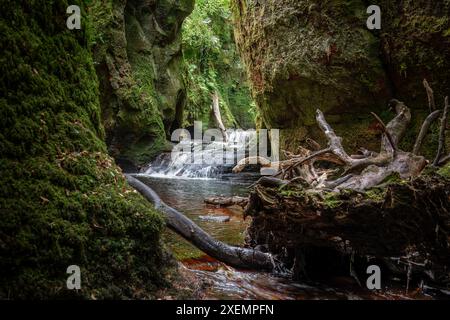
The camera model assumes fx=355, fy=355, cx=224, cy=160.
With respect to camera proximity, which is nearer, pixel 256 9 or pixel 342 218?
pixel 342 218

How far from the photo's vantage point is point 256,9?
9.99 m

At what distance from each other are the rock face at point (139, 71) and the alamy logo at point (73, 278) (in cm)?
1105

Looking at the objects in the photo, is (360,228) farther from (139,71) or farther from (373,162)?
(139,71)

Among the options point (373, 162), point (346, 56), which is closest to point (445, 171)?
point (373, 162)

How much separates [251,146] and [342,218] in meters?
12.4

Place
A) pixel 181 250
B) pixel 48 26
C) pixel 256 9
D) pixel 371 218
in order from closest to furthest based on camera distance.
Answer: pixel 48 26 → pixel 371 218 → pixel 181 250 → pixel 256 9

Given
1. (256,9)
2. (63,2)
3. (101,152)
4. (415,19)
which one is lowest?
(101,152)

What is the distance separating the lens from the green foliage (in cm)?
2369

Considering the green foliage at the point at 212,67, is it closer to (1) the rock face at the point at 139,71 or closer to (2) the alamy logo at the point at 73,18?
(1) the rock face at the point at 139,71

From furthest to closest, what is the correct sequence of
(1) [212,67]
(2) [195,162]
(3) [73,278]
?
(1) [212,67]
(2) [195,162]
(3) [73,278]

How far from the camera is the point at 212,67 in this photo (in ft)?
90.9

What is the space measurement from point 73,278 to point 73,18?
5.90 feet
